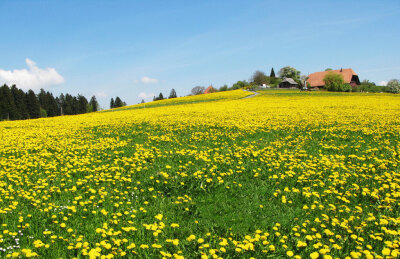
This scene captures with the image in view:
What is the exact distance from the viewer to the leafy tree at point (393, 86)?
73694 mm

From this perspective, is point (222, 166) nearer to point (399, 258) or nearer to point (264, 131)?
point (399, 258)

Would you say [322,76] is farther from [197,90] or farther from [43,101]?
[43,101]

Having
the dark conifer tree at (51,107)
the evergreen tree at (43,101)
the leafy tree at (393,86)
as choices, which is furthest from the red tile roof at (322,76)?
the evergreen tree at (43,101)

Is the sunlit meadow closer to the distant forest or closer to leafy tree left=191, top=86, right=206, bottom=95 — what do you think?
the distant forest

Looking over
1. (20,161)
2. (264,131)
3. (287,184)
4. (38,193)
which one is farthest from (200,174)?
(264,131)

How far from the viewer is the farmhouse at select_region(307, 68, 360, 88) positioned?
280 feet

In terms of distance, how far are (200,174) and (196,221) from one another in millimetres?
2020

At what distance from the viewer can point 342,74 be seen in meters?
83.0

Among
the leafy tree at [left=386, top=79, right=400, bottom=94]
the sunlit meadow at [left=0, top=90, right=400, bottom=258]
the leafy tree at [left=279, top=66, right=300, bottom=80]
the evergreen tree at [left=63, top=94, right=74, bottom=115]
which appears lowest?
the sunlit meadow at [left=0, top=90, right=400, bottom=258]

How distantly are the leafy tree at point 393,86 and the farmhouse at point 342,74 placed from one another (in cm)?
1071

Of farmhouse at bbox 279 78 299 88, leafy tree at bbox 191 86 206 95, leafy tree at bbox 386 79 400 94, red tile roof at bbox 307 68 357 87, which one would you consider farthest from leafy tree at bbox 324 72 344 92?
leafy tree at bbox 191 86 206 95

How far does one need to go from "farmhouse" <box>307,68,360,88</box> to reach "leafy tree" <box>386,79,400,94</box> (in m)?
10.7

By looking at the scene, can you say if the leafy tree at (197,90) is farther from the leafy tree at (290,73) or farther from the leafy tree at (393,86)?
the leafy tree at (393,86)

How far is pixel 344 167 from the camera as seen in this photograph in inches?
253
